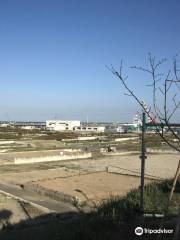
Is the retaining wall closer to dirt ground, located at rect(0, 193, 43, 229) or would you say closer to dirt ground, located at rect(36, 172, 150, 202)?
dirt ground, located at rect(36, 172, 150, 202)

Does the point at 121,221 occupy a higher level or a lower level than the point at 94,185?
higher

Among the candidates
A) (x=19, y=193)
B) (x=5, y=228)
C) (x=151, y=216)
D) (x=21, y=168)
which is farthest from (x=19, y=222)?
(x=21, y=168)

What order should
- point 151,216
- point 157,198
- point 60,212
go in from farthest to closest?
point 60,212
point 157,198
point 151,216

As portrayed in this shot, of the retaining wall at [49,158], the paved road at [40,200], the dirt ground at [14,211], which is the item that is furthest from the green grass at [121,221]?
the retaining wall at [49,158]

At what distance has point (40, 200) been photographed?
56.6 ft

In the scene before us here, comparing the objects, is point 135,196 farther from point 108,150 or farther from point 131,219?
point 108,150

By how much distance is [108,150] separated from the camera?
44531 millimetres

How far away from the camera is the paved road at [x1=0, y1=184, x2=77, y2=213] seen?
15.4 meters

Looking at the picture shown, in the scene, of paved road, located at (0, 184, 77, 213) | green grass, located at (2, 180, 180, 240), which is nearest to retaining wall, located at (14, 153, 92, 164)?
paved road, located at (0, 184, 77, 213)

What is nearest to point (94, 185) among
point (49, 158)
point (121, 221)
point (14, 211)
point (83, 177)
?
point (83, 177)

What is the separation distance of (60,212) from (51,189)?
412cm

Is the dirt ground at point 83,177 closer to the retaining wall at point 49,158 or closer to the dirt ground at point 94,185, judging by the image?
the dirt ground at point 94,185

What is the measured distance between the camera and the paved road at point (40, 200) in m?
15.4

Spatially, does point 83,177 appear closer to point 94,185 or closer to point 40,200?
point 94,185
